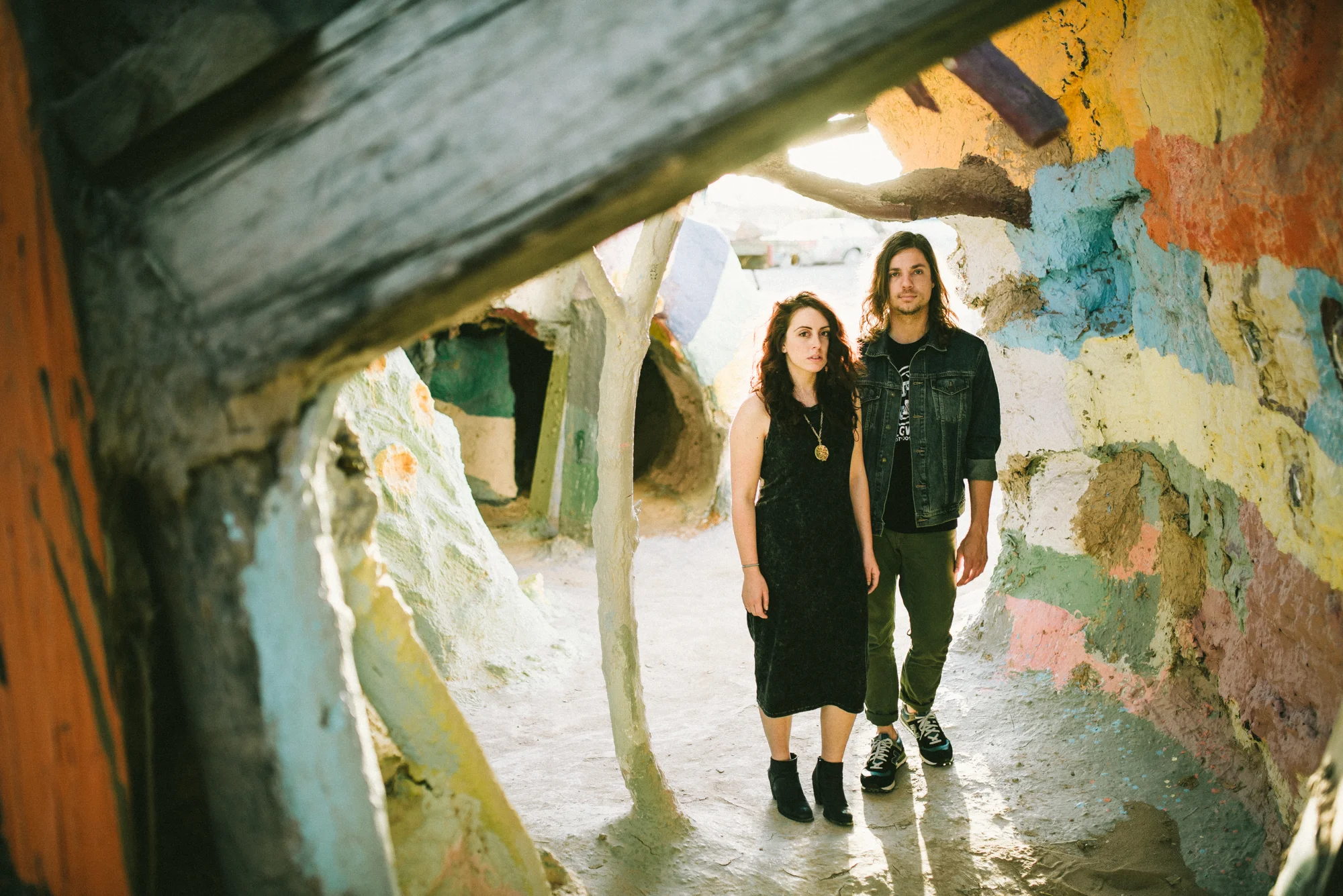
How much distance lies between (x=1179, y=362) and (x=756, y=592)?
1.48 m

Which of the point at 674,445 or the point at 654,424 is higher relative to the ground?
the point at 654,424

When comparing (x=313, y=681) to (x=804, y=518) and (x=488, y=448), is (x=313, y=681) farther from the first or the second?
(x=488, y=448)

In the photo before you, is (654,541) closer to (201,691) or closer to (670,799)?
(670,799)

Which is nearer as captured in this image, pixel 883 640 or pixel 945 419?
pixel 945 419

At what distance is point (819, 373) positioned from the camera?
236cm

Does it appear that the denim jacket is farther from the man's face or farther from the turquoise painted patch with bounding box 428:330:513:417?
the turquoise painted patch with bounding box 428:330:513:417

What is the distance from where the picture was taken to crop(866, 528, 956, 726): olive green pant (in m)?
2.57

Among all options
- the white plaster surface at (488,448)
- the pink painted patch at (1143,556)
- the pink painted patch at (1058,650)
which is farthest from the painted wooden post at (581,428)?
the pink painted patch at (1143,556)

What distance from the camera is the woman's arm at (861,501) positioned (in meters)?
2.38

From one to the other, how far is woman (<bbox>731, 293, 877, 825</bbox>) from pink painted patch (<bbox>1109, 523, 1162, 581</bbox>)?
1.29 meters

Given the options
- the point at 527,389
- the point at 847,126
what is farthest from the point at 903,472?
the point at 527,389

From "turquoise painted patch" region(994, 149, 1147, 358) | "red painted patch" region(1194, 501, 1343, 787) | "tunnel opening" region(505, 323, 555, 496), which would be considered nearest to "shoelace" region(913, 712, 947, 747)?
"red painted patch" region(1194, 501, 1343, 787)

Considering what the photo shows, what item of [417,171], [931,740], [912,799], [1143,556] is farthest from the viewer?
[1143,556]

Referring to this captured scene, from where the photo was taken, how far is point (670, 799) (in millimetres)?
2523
